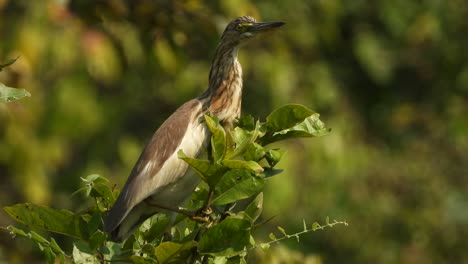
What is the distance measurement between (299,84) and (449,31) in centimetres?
249

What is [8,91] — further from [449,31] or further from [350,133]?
[449,31]

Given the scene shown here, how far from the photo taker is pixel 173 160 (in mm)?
3967

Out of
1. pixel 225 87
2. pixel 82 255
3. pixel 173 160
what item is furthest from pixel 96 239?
pixel 225 87

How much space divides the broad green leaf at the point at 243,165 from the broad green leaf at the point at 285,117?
163mm

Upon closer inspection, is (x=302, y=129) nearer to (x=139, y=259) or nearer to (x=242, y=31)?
(x=139, y=259)

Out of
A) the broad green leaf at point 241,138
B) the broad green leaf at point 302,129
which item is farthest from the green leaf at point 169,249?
the broad green leaf at point 302,129

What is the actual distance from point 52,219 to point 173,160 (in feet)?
2.84

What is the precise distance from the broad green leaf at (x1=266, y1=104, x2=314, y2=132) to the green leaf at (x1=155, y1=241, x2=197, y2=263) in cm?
38

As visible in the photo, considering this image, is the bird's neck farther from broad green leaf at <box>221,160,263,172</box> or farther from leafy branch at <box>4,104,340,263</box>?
broad green leaf at <box>221,160,263,172</box>

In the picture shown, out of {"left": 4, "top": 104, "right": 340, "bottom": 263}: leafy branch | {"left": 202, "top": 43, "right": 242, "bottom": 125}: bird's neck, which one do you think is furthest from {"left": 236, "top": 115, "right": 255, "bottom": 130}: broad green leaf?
{"left": 202, "top": 43, "right": 242, "bottom": 125}: bird's neck

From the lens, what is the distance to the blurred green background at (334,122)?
27.8 ft

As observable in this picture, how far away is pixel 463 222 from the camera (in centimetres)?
1123

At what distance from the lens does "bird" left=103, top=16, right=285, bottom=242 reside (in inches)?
146

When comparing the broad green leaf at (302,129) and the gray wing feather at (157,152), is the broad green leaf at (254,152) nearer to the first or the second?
the broad green leaf at (302,129)
